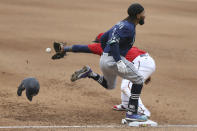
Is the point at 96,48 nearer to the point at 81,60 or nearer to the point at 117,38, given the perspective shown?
the point at 117,38

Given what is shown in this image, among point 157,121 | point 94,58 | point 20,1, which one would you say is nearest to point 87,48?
point 157,121

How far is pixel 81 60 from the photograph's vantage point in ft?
49.8

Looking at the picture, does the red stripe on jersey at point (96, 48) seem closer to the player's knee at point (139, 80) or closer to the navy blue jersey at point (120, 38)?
the navy blue jersey at point (120, 38)

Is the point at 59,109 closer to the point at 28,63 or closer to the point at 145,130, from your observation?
the point at 145,130

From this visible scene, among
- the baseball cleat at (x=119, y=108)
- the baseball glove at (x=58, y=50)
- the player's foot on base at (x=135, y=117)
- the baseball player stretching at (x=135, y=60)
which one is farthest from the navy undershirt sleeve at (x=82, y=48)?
the player's foot on base at (x=135, y=117)

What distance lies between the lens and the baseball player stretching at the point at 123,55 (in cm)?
853

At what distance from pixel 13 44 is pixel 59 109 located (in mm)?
7001

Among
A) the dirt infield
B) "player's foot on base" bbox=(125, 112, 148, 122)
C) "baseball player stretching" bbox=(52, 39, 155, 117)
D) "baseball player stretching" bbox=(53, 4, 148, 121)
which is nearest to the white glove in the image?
"baseball player stretching" bbox=(53, 4, 148, 121)

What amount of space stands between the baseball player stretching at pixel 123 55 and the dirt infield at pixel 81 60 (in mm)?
812

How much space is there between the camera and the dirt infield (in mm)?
10148

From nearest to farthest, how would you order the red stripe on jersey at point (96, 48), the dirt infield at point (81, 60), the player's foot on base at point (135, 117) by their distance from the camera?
the player's foot on base at point (135, 117), the red stripe on jersey at point (96, 48), the dirt infield at point (81, 60)

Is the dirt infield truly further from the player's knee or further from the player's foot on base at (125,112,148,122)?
the player's knee

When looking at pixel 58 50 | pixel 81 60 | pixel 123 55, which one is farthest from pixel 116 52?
pixel 81 60

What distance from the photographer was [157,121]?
32.2ft
